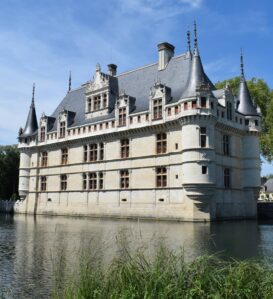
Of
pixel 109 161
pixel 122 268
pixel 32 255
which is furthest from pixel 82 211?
pixel 122 268

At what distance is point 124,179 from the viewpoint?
3391 centimetres

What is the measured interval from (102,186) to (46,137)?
10749mm

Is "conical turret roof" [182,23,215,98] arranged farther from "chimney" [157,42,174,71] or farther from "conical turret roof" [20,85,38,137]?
"conical turret roof" [20,85,38,137]

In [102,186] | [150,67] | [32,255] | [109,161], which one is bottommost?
[32,255]

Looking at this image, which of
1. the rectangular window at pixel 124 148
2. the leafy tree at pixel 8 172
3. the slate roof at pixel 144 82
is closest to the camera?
the slate roof at pixel 144 82

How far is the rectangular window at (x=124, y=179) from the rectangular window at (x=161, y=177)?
3.42m

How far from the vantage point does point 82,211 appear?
121 ft

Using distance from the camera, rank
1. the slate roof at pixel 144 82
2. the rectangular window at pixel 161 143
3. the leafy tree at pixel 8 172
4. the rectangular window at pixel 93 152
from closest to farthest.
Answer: the rectangular window at pixel 161 143
the slate roof at pixel 144 82
the rectangular window at pixel 93 152
the leafy tree at pixel 8 172

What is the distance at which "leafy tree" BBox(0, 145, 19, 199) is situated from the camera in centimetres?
5375

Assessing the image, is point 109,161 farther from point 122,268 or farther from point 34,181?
point 122,268

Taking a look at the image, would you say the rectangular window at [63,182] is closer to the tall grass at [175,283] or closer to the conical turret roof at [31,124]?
the conical turret roof at [31,124]

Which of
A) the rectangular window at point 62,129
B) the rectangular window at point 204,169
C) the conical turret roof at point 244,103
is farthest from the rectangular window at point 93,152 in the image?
the conical turret roof at point 244,103

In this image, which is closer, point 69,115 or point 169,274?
point 169,274

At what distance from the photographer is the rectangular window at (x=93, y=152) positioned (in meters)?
37.0
